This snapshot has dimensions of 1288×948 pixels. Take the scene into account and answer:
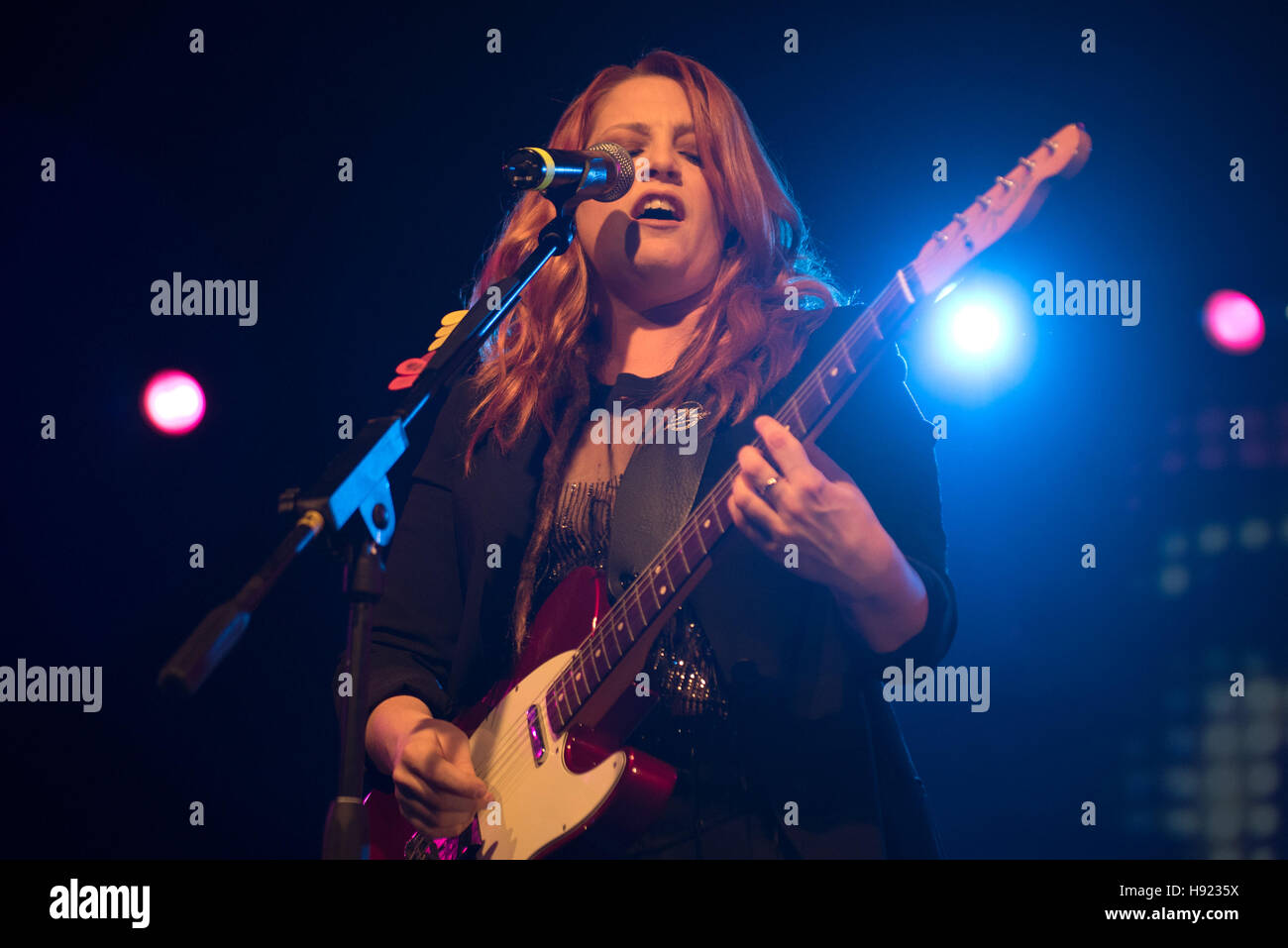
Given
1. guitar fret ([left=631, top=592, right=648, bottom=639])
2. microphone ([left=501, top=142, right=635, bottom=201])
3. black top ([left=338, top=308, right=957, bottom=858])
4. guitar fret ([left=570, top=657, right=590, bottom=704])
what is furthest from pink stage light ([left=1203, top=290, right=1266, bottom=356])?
guitar fret ([left=570, top=657, right=590, bottom=704])

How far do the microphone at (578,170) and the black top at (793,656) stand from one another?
0.40 m

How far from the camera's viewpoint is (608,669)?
5.35 ft

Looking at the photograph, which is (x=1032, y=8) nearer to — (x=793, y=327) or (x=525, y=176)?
(x=793, y=327)

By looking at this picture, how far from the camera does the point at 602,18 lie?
266 centimetres

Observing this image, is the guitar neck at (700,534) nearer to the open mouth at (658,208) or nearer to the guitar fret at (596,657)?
the guitar fret at (596,657)

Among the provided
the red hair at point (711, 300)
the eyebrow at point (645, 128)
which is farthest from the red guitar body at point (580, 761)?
the eyebrow at point (645, 128)

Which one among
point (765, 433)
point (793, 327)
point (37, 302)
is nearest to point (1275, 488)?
point (793, 327)

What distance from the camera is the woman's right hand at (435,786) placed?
169cm

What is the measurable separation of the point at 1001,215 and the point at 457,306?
151 cm

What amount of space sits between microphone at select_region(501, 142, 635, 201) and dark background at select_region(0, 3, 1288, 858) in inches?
32.8

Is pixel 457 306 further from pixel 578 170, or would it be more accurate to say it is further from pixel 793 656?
pixel 793 656

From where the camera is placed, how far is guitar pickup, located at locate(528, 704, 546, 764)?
1700mm

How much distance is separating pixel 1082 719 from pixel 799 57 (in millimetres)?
1823

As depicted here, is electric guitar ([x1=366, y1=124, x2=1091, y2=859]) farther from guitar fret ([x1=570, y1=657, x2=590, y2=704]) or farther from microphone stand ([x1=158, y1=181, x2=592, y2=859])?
microphone stand ([x1=158, y1=181, x2=592, y2=859])
